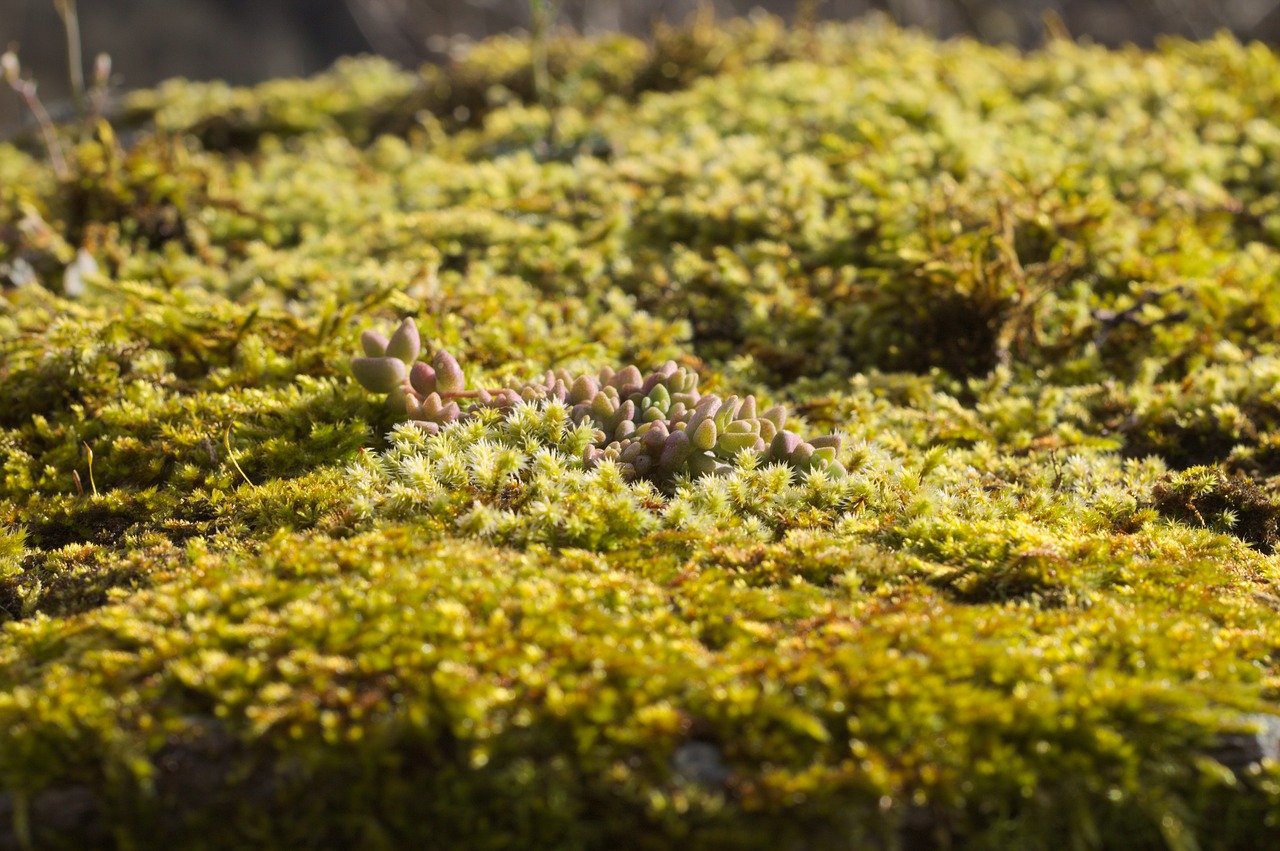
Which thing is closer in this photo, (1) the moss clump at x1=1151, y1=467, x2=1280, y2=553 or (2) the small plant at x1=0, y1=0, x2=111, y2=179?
(1) the moss clump at x1=1151, y1=467, x2=1280, y2=553

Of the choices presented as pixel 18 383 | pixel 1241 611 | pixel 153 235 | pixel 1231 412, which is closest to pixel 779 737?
pixel 1241 611

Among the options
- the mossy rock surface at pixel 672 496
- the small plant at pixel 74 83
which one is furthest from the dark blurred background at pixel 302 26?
the mossy rock surface at pixel 672 496

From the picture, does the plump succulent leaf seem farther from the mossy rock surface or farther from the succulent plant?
the mossy rock surface

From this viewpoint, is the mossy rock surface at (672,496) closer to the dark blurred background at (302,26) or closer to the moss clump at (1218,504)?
the moss clump at (1218,504)

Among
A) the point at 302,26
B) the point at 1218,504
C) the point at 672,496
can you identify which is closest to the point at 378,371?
the point at 672,496

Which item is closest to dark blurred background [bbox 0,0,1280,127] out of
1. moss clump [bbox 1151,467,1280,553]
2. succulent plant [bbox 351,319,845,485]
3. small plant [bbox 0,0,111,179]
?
small plant [bbox 0,0,111,179]
